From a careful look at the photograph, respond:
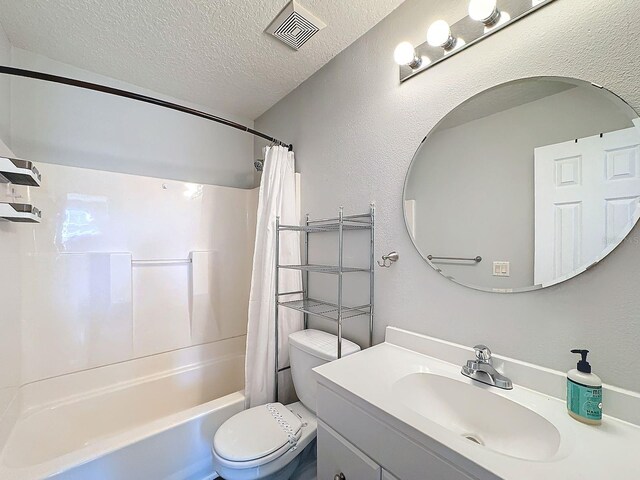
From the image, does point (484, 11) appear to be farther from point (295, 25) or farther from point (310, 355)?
point (310, 355)

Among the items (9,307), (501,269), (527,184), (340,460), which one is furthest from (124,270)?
(527,184)

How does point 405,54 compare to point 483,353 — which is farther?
point 405,54

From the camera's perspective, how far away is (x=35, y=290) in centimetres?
151

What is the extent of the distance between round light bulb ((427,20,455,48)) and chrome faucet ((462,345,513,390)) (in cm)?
118

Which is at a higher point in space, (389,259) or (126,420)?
(389,259)

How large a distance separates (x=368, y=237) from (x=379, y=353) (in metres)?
0.57

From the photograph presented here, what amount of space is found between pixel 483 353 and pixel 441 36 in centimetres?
121

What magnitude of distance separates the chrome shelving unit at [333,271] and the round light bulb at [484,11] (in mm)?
814

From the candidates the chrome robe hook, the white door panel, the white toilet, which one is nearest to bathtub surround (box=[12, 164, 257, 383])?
the white toilet

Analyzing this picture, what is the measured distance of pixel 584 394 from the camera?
0.71m

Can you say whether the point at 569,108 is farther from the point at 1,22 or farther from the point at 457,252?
the point at 1,22

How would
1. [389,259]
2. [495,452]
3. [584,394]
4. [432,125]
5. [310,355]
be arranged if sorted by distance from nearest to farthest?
[495,452] < [584,394] < [432,125] < [389,259] < [310,355]

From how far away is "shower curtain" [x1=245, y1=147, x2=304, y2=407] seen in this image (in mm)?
1621

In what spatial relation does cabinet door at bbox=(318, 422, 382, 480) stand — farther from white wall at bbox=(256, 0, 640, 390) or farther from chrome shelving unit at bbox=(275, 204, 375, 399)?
white wall at bbox=(256, 0, 640, 390)
